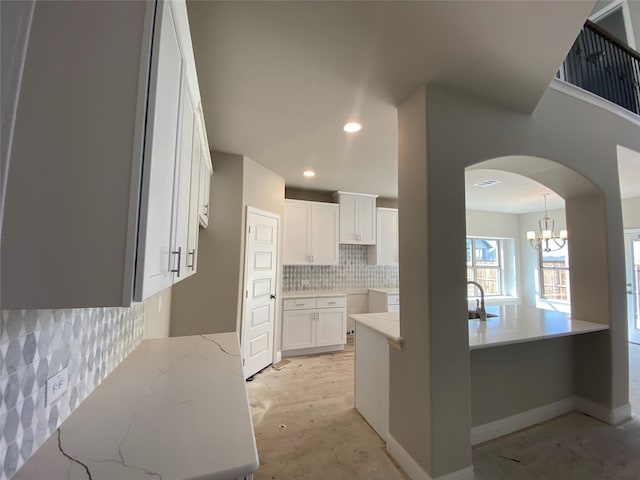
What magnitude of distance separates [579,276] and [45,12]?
3.85 meters

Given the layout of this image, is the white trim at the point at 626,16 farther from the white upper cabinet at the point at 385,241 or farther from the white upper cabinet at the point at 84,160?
the white upper cabinet at the point at 84,160

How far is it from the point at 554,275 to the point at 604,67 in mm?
4589

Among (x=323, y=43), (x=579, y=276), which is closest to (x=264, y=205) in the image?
(x=323, y=43)

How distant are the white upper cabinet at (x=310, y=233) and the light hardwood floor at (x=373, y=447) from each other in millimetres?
2001

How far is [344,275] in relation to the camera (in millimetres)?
5082

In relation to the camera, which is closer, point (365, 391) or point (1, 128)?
point (1, 128)

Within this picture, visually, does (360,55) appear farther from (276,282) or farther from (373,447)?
(276,282)

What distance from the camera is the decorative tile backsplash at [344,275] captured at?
470cm

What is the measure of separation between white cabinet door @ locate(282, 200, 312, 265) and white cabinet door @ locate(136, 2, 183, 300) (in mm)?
3228

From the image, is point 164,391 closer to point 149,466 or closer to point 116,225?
point 149,466

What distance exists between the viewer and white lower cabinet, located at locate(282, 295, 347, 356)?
13.1ft

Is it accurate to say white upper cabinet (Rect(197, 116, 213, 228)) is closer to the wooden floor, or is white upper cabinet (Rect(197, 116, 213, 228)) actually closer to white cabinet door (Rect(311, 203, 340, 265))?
the wooden floor

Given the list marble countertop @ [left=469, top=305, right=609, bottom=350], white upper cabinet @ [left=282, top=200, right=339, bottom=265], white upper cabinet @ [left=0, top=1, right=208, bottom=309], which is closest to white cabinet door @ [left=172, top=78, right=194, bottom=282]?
white upper cabinet @ [left=0, top=1, right=208, bottom=309]

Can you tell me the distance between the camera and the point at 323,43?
150cm
